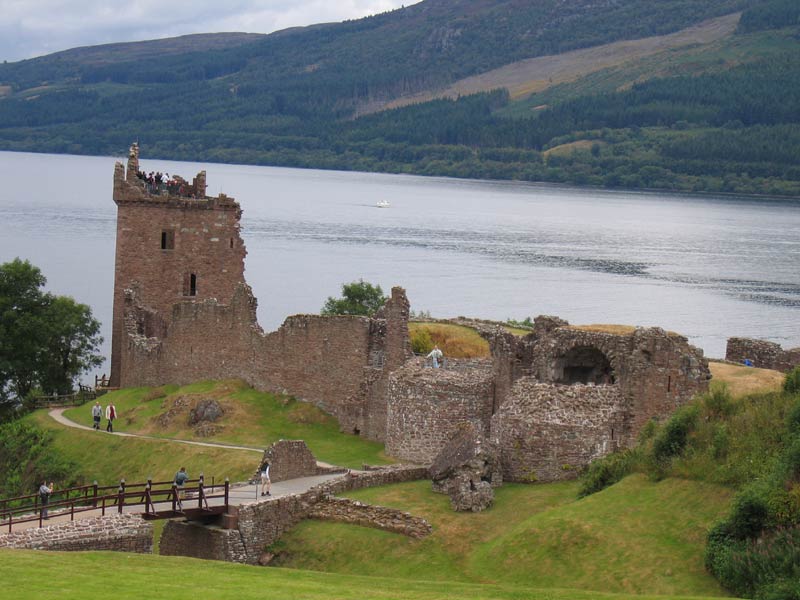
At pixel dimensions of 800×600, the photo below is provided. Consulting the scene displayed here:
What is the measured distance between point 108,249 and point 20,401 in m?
103

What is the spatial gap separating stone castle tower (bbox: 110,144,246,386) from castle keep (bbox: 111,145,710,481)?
0.05m

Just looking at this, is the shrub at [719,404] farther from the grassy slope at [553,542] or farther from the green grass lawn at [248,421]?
the green grass lawn at [248,421]

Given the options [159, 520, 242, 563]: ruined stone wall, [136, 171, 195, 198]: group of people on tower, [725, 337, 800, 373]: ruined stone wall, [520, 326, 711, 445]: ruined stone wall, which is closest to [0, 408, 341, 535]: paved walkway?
[159, 520, 242, 563]: ruined stone wall

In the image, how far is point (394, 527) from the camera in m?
34.7

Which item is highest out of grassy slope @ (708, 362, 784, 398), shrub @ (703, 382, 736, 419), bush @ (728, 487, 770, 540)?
shrub @ (703, 382, 736, 419)

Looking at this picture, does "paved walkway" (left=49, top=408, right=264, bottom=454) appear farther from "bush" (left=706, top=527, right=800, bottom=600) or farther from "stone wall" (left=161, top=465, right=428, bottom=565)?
"bush" (left=706, top=527, right=800, bottom=600)

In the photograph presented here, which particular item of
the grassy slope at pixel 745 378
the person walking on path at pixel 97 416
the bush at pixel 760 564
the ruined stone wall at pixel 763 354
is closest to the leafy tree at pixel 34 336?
the person walking on path at pixel 97 416

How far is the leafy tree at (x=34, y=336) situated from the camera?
64438 mm

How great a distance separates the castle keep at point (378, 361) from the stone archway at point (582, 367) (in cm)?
4

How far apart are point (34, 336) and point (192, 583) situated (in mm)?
39824

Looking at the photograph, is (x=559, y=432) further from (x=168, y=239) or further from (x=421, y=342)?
(x=168, y=239)

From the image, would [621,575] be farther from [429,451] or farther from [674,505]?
[429,451]

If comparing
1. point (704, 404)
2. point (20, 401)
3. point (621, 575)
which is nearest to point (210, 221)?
point (20, 401)

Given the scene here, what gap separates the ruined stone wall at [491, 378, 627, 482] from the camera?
3809cm
